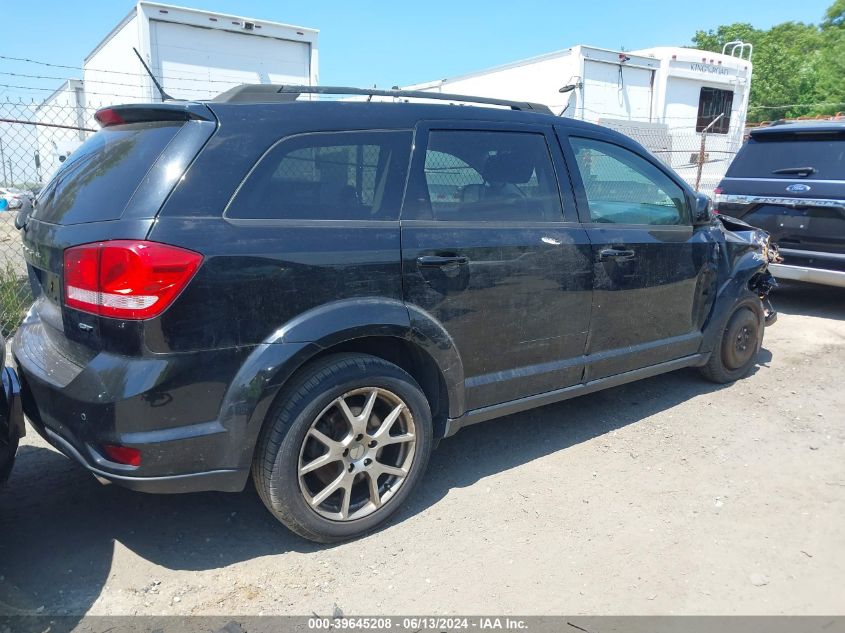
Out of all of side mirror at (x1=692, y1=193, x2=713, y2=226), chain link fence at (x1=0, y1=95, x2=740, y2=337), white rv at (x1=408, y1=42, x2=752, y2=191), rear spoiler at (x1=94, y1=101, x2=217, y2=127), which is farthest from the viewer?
white rv at (x1=408, y1=42, x2=752, y2=191)

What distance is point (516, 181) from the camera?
3.47 metres

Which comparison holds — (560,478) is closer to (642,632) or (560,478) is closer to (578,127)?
(642,632)

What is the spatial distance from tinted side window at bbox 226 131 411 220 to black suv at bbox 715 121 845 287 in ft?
17.6

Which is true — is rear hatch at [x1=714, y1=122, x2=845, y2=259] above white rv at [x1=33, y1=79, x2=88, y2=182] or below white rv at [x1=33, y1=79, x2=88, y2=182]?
below

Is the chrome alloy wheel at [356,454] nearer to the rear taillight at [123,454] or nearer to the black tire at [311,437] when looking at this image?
the black tire at [311,437]

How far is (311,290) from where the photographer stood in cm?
265

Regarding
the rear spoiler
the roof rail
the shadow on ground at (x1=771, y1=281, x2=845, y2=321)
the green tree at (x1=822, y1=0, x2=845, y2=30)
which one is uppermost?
the green tree at (x1=822, y1=0, x2=845, y2=30)

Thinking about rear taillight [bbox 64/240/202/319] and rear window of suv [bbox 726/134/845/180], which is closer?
rear taillight [bbox 64/240/202/319]

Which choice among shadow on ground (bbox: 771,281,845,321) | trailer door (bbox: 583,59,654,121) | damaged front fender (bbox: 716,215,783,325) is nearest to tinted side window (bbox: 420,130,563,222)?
damaged front fender (bbox: 716,215,783,325)

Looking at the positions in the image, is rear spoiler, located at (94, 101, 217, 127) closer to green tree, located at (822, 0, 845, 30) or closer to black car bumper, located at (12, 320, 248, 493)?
black car bumper, located at (12, 320, 248, 493)

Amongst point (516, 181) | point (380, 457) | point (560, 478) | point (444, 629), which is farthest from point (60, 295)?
point (560, 478)

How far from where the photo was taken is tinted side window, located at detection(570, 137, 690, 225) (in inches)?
149

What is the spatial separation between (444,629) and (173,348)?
1.47 metres

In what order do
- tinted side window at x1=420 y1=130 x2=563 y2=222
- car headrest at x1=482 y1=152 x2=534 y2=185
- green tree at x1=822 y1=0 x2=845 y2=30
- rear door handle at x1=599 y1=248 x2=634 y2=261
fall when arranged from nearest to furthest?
1. tinted side window at x1=420 y1=130 x2=563 y2=222
2. car headrest at x1=482 y1=152 x2=534 y2=185
3. rear door handle at x1=599 y1=248 x2=634 y2=261
4. green tree at x1=822 y1=0 x2=845 y2=30
